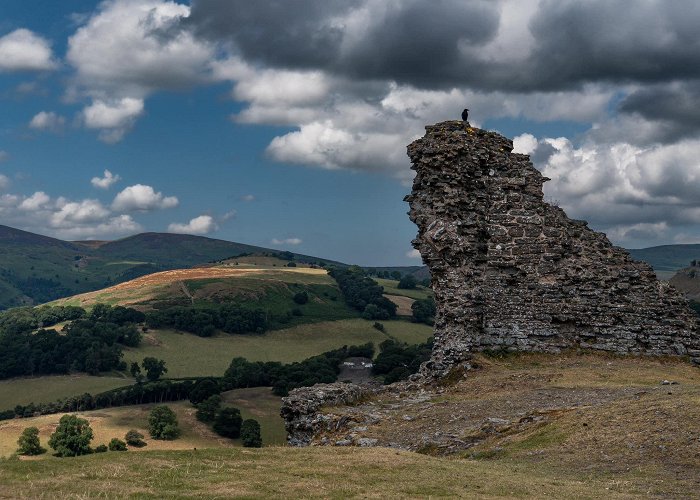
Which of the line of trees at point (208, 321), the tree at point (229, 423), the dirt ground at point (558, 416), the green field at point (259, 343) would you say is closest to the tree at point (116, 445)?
the tree at point (229, 423)

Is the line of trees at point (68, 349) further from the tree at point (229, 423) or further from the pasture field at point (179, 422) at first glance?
the tree at point (229, 423)

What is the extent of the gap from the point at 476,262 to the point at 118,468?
22.2 meters

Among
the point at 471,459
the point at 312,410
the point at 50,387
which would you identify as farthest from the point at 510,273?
the point at 50,387

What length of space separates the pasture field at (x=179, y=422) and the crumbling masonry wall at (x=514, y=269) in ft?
214

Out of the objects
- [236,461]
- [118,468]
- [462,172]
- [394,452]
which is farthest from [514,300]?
[118,468]

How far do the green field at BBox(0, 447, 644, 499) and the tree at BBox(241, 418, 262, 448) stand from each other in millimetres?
81193

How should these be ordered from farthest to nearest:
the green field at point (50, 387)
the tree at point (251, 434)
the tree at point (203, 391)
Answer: the green field at point (50, 387)
the tree at point (203, 391)
the tree at point (251, 434)

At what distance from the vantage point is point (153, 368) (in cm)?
15000

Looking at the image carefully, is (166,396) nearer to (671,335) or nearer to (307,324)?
(307,324)

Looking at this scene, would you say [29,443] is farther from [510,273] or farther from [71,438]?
[510,273]

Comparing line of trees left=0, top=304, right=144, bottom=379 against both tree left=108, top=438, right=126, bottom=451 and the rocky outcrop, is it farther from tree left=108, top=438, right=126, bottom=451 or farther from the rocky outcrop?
the rocky outcrop

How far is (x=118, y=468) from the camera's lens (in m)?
16.5

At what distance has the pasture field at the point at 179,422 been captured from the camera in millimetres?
98938

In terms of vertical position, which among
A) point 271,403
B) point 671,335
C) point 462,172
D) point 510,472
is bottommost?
point 271,403
